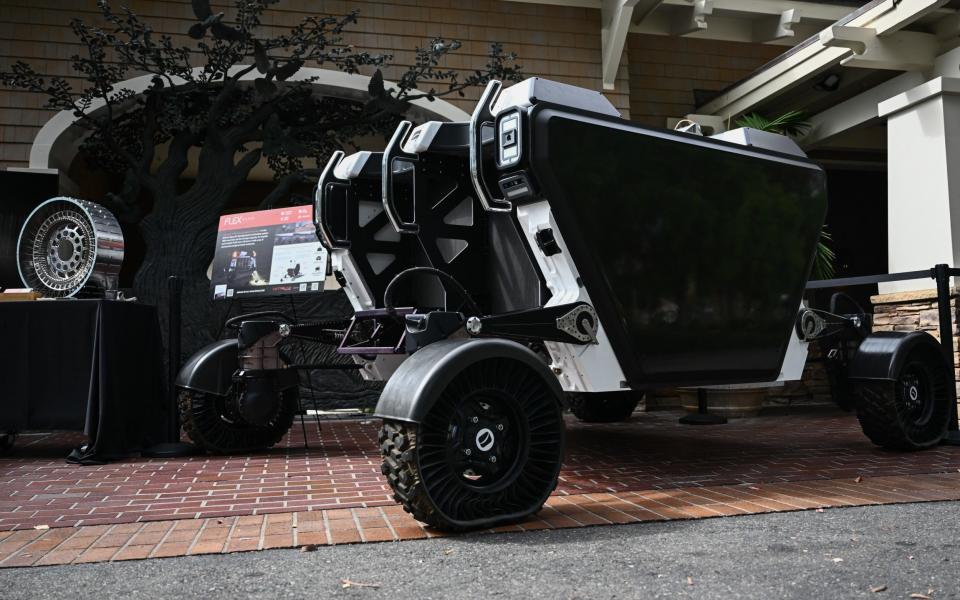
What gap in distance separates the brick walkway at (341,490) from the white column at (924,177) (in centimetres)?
217

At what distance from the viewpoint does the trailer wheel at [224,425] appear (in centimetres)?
489

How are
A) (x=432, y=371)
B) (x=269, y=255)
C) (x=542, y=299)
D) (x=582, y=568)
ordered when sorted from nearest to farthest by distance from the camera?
(x=582, y=568)
(x=432, y=371)
(x=542, y=299)
(x=269, y=255)

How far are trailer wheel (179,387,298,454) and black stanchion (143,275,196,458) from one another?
138mm

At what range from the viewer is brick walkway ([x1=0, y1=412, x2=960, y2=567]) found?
279 cm

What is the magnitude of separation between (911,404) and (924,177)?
10.0 ft

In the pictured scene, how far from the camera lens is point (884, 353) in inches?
183

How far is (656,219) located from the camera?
151 inches

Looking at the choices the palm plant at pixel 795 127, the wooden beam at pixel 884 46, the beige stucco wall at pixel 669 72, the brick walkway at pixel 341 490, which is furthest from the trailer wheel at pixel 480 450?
the beige stucco wall at pixel 669 72

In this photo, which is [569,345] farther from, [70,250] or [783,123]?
[783,123]

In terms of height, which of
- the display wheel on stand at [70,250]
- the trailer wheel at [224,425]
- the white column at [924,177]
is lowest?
the trailer wheel at [224,425]

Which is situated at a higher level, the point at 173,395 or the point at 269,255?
the point at 269,255

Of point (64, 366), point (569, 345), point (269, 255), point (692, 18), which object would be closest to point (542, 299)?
point (569, 345)

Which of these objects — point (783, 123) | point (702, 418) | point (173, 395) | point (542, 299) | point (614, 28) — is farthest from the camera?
point (614, 28)

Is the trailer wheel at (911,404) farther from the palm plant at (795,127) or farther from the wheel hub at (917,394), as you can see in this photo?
the palm plant at (795,127)
